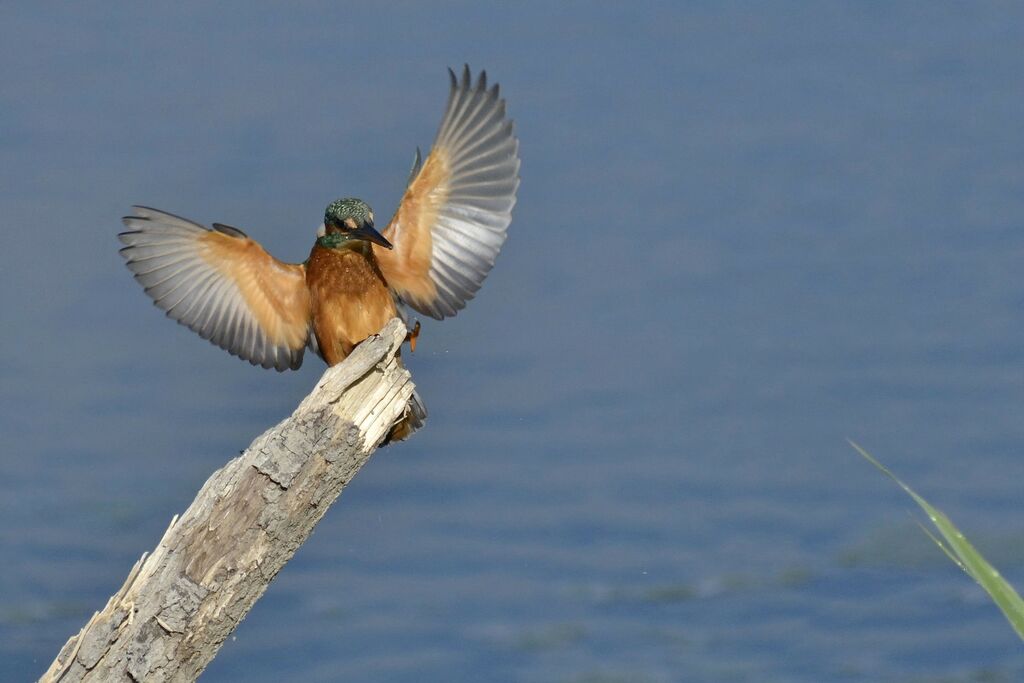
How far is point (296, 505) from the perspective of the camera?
3.51 meters

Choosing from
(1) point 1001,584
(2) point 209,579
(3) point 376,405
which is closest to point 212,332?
(3) point 376,405

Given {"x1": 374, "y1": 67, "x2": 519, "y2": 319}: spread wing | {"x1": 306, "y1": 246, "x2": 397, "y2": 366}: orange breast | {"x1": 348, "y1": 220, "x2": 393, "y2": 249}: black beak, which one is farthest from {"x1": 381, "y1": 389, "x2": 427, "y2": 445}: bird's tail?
{"x1": 348, "y1": 220, "x2": 393, "y2": 249}: black beak

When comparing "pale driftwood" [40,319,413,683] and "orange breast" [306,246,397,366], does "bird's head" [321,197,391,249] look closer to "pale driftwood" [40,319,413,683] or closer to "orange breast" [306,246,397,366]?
"orange breast" [306,246,397,366]

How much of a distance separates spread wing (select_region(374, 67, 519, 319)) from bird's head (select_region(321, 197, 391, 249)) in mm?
207

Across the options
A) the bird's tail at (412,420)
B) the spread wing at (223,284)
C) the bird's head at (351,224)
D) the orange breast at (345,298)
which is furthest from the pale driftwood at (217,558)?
the spread wing at (223,284)

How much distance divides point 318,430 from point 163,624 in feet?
1.98

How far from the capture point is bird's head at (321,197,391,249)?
4973 mm

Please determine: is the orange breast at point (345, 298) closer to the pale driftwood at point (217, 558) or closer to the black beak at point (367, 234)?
the black beak at point (367, 234)

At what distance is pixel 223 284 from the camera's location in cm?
521

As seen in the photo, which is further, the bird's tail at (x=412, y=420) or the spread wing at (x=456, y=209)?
the spread wing at (x=456, y=209)

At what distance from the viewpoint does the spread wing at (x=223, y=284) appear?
5059 millimetres

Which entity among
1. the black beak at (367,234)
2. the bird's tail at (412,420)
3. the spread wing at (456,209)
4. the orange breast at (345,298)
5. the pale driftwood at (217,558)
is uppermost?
the spread wing at (456,209)

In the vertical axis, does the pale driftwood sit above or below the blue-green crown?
below

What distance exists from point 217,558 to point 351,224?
186 centimetres
